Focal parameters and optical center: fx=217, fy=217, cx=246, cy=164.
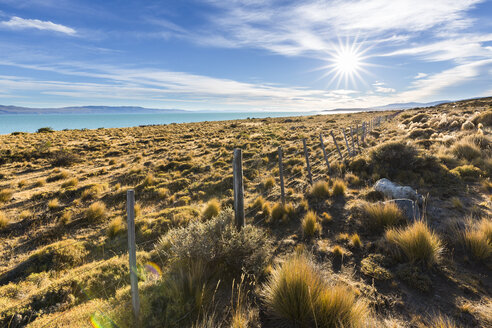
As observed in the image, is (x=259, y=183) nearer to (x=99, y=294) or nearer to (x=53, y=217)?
(x=99, y=294)

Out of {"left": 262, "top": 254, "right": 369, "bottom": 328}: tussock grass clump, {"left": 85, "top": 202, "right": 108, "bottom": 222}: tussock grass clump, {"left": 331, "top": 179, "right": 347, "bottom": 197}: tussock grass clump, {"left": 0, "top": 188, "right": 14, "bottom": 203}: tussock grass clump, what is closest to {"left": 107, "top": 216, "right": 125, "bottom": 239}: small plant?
{"left": 85, "top": 202, "right": 108, "bottom": 222}: tussock grass clump

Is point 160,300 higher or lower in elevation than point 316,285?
lower

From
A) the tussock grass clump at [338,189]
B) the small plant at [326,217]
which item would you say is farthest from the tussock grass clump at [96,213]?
the tussock grass clump at [338,189]

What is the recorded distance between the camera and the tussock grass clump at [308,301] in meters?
2.67

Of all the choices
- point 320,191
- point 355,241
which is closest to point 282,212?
point 320,191

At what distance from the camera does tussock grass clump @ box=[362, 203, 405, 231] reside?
16.4 feet

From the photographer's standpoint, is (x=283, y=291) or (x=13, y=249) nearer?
(x=283, y=291)

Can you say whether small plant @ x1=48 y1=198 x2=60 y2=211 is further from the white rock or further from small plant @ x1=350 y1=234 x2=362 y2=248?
the white rock

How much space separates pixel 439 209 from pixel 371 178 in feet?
8.59

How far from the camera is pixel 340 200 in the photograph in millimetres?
6934

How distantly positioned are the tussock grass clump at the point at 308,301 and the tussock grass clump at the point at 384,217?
2556 millimetres

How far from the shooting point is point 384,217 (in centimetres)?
504

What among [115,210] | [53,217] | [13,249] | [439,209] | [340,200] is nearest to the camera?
[439,209]

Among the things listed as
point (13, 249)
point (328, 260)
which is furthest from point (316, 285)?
point (13, 249)
